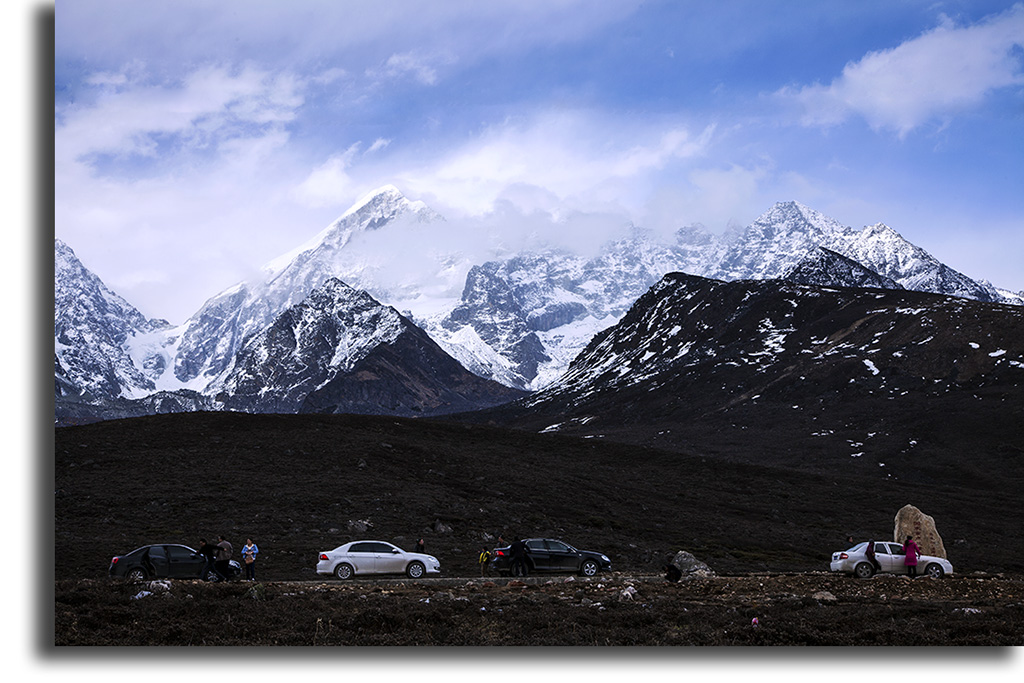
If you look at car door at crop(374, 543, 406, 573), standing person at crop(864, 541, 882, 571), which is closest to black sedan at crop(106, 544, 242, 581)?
car door at crop(374, 543, 406, 573)

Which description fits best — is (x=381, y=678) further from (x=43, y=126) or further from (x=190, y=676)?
(x=43, y=126)

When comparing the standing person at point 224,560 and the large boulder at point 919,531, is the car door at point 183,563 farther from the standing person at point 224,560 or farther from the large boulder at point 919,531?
the large boulder at point 919,531

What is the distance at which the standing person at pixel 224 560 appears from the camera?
116 ft

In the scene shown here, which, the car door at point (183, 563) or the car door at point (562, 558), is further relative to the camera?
the car door at point (562, 558)

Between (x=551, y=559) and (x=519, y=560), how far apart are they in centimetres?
167

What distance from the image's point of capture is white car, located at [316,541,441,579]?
1550 inches

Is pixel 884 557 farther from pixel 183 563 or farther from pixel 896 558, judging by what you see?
pixel 183 563

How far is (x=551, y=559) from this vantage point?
41344mm

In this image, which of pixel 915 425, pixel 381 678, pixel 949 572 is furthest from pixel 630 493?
pixel 915 425

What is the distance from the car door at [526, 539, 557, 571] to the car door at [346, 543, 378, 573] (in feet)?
21.8

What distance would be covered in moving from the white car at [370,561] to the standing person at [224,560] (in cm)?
415

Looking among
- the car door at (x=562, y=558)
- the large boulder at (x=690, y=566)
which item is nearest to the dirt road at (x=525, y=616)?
the car door at (x=562, y=558)

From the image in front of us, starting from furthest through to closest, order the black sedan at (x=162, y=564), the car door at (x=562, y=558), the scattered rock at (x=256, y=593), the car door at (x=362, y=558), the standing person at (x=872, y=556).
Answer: the car door at (x=562, y=558), the standing person at (x=872, y=556), the car door at (x=362, y=558), the black sedan at (x=162, y=564), the scattered rock at (x=256, y=593)

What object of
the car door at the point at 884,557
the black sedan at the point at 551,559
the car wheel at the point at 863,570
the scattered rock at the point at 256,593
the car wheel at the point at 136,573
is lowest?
the car wheel at the point at 863,570
